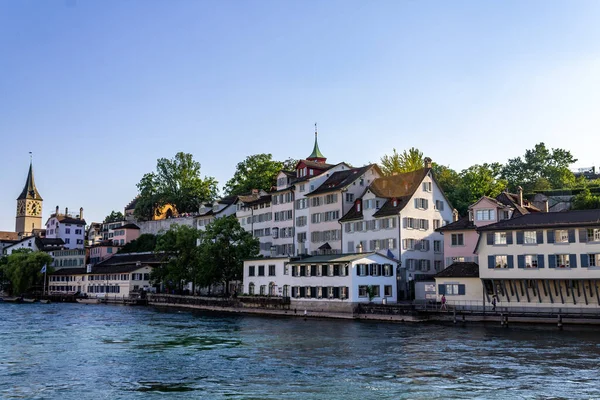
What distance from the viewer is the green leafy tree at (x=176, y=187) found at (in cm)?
13000

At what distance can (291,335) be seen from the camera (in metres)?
48.7

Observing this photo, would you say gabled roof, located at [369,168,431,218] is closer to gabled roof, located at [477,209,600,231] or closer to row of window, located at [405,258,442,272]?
row of window, located at [405,258,442,272]

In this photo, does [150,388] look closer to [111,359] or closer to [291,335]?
[111,359]

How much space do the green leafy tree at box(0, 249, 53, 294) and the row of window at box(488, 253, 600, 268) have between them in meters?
95.9

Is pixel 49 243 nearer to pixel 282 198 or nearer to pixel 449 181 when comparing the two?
pixel 282 198

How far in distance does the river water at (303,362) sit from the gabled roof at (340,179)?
28.8 metres

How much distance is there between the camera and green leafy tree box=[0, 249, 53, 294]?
12288 cm

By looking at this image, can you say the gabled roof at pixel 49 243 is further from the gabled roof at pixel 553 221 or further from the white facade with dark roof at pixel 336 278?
the gabled roof at pixel 553 221

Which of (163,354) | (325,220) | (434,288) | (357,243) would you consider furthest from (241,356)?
(325,220)

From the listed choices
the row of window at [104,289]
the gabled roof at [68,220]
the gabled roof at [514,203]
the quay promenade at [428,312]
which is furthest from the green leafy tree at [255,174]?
the gabled roof at [68,220]

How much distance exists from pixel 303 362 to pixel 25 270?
103 m

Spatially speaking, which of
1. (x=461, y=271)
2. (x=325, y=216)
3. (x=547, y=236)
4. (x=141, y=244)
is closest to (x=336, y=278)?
(x=461, y=271)

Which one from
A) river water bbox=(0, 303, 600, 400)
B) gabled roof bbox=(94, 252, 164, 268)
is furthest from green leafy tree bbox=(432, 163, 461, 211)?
gabled roof bbox=(94, 252, 164, 268)

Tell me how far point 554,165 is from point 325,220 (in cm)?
5421
